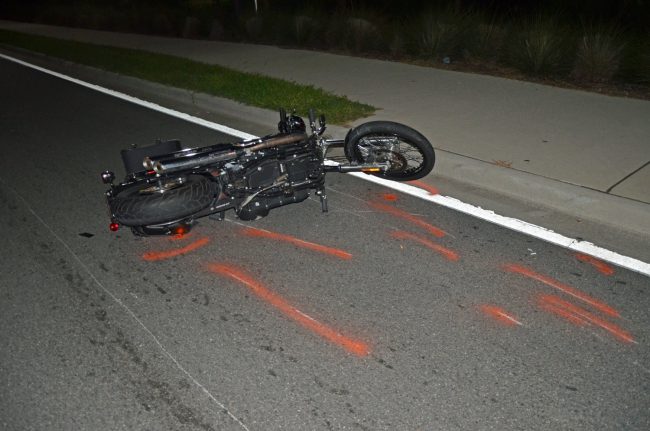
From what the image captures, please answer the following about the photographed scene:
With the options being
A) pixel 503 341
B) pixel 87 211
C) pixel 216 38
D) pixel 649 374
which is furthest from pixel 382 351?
pixel 216 38

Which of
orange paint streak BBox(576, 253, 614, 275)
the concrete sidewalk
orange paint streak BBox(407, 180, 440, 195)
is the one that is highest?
the concrete sidewalk

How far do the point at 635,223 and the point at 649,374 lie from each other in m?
1.79

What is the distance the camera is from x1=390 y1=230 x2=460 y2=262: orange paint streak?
425 centimetres

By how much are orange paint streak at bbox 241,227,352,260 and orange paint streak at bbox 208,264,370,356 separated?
538 millimetres

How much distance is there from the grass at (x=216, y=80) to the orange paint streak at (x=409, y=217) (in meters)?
2.49

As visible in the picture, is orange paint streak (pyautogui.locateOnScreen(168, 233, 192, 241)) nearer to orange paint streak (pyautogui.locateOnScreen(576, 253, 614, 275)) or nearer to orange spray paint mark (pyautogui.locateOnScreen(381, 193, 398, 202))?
orange spray paint mark (pyautogui.locateOnScreen(381, 193, 398, 202))

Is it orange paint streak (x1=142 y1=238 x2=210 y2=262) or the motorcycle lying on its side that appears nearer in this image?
the motorcycle lying on its side

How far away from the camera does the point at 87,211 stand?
17.4 ft

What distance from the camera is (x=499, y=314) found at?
3.56 metres

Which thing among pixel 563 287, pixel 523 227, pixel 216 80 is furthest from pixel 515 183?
pixel 216 80

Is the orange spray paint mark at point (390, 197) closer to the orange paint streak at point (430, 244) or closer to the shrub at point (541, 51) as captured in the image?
the orange paint streak at point (430, 244)

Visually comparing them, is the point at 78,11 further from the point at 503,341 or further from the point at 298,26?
the point at 503,341

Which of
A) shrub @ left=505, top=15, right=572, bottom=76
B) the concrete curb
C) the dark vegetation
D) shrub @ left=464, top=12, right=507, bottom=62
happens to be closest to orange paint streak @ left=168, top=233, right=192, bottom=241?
the concrete curb

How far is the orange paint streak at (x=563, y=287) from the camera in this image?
3.54 m
